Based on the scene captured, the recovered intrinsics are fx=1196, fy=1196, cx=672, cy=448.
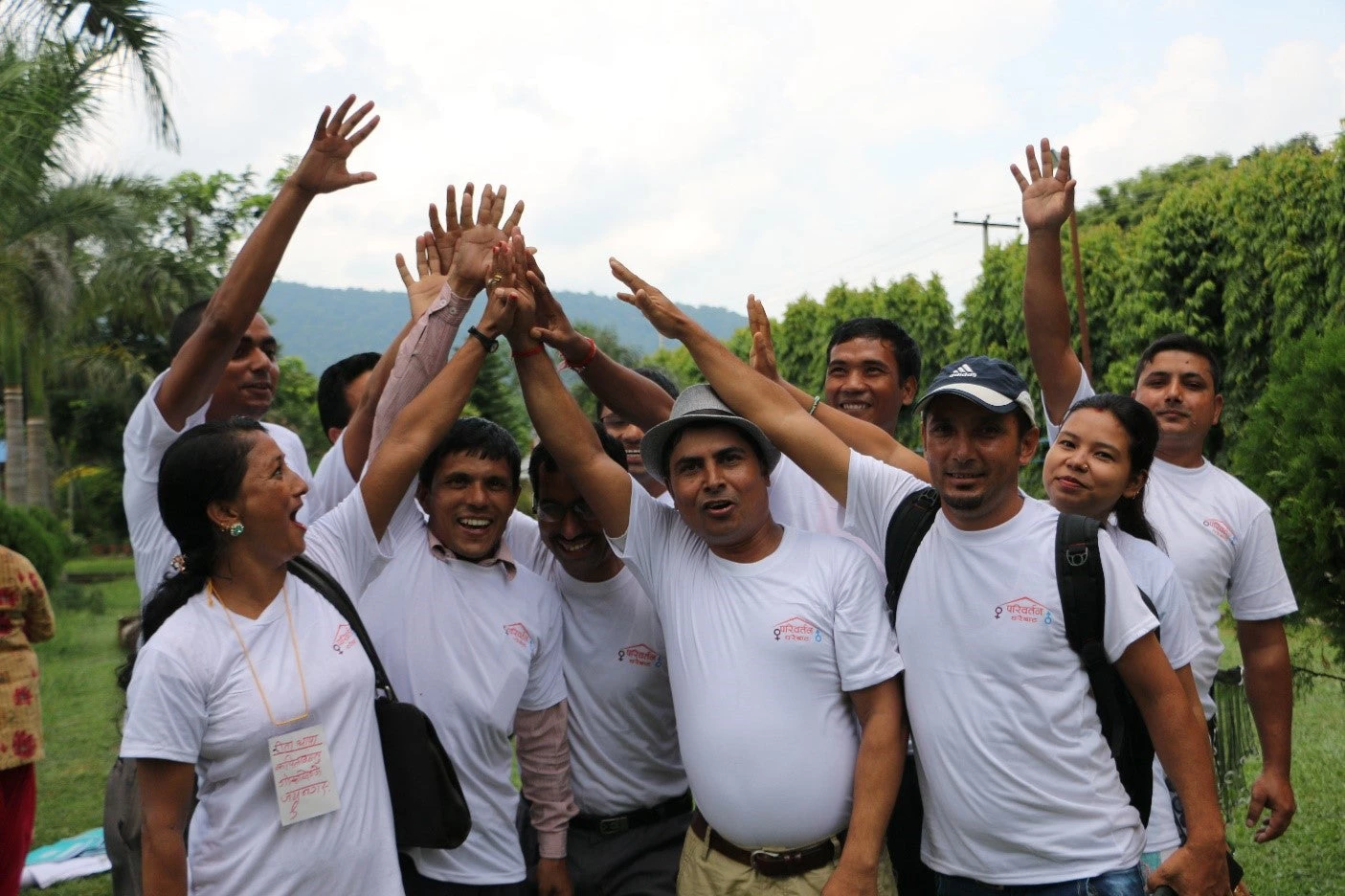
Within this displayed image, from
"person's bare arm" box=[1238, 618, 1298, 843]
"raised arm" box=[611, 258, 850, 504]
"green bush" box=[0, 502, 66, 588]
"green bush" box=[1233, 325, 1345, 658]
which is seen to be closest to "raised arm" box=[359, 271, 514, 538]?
"raised arm" box=[611, 258, 850, 504]

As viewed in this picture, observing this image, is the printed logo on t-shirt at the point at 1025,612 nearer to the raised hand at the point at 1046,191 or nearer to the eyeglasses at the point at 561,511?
the eyeglasses at the point at 561,511

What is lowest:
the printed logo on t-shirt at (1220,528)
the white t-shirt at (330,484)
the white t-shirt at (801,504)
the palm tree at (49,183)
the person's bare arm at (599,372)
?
the printed logo on t-shirt at (1220,528)

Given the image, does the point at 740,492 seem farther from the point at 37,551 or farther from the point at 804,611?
the point at 37,551

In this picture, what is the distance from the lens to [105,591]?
22562 millimetres

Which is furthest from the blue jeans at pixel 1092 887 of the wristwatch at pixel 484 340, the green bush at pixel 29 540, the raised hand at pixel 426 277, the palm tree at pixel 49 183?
the green bush at pixel 29 540

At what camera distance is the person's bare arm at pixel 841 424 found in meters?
3.74

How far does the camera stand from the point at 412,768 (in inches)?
124

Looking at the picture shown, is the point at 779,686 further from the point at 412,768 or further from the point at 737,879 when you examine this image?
the point at 412,768

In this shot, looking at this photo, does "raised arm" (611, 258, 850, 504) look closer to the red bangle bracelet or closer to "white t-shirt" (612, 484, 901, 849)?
"white t-shirt" (612, 484, 901, 849)

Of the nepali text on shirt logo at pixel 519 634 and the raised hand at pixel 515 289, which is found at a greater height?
the raised hand at pixel 515 289

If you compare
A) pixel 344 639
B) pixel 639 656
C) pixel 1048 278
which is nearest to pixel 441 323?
pixel 344 639

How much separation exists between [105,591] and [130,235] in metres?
6.85

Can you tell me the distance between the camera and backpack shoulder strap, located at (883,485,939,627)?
3.31 meters

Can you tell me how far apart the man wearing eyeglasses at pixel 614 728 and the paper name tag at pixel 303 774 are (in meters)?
0.99
